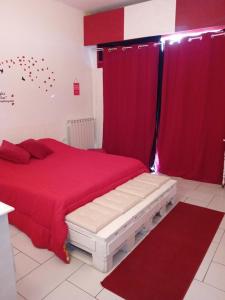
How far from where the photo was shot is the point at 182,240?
7.51ft

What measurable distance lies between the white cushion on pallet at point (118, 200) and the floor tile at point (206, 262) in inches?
28.9

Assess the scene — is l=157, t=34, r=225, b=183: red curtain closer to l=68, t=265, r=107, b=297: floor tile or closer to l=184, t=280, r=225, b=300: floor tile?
l=184, t=280, r=225, b=300: floor tile

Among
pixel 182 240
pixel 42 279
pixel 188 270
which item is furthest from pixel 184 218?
pixel 42 279

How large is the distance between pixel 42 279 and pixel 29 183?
2.99 ft

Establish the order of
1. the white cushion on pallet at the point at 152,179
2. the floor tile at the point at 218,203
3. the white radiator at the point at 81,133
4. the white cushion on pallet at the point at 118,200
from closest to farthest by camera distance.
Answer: the white cushion on pallet at the point at 118,200, the white cushion on pallet at the point at 152,179, the floor tile at the point at 218,203, the white radiator at the point at 81,133

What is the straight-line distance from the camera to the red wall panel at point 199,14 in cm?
303

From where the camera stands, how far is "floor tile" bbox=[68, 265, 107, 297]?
1.74m

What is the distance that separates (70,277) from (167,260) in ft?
2.60

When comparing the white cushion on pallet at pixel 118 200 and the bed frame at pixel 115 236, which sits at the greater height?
the white cushion on pallet at pixel 118 200

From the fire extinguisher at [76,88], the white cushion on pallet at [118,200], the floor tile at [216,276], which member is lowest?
the floor tile at [216,276]

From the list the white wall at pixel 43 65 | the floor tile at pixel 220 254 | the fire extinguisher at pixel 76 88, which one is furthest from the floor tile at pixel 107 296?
the fire extinguisher at pixel 76 88

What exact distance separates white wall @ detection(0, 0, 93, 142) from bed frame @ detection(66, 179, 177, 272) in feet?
6.56

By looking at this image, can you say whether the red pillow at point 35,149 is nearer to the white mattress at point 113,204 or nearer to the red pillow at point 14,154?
the red pillow at point 14,154

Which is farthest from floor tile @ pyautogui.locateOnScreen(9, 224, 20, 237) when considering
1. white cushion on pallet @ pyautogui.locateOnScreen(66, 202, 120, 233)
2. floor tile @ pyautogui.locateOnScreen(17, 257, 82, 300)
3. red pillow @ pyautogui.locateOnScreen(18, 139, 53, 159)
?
red pillow @ pyautogui.locateOnScreen(18, 139, 53, 159)
